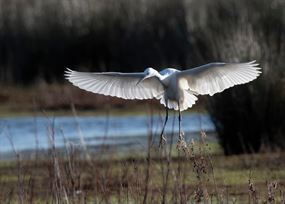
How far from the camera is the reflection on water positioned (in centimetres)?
1593

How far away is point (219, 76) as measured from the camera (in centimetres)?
835

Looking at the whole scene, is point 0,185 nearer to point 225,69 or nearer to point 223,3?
point 225,69

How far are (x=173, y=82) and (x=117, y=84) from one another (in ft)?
2.73

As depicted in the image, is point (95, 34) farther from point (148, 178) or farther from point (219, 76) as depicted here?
point (148, 178)

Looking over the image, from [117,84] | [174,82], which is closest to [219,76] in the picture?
[174,82]

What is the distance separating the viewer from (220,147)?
45.6 feet

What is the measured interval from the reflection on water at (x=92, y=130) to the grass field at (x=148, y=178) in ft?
5.31

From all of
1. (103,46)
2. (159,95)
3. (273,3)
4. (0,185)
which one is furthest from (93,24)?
(159,95)

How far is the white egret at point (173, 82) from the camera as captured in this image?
25.9 feet

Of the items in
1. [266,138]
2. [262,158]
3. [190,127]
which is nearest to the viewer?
[262,158]

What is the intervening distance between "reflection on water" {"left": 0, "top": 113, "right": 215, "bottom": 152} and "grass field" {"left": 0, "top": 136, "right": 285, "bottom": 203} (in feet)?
5.31

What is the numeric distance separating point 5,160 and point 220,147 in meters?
3.22

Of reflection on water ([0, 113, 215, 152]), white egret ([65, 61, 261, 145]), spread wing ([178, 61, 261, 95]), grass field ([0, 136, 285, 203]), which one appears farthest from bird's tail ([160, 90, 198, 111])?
reflection on water ([0, 113, 215, 152])

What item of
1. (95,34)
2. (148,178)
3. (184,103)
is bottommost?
(148,178)
